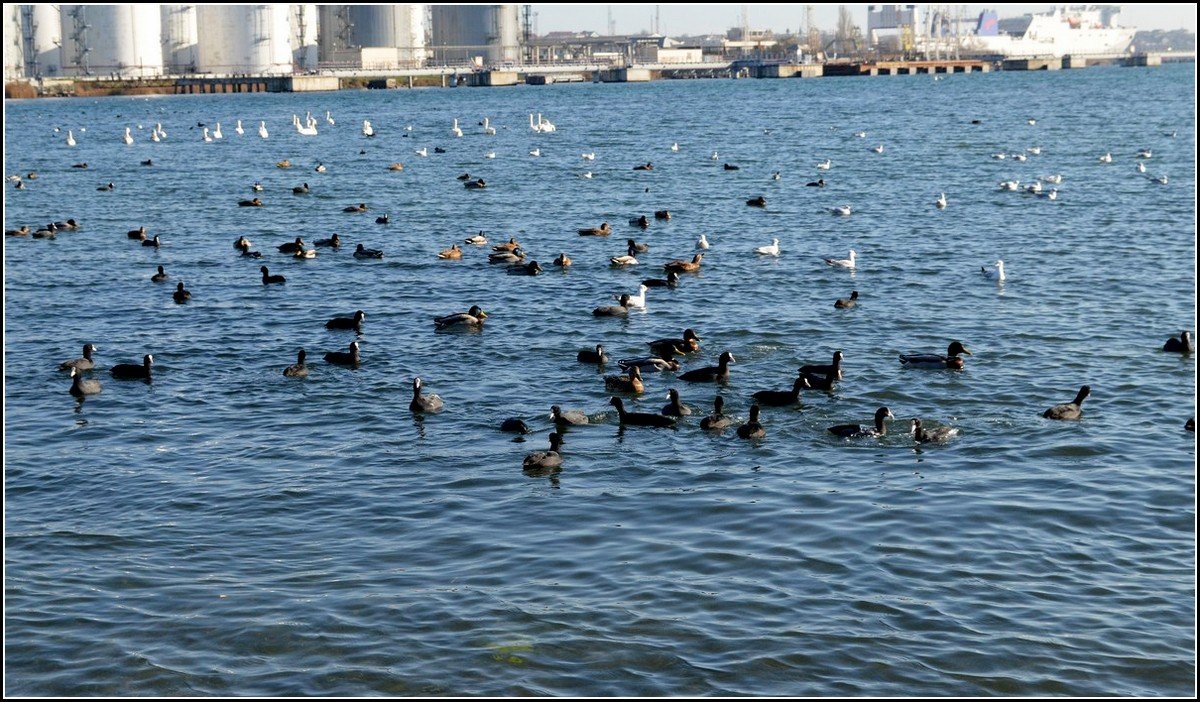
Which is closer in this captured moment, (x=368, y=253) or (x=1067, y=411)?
(x=1067, y=411)

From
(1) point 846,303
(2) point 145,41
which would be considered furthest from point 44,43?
(1) point 846,303

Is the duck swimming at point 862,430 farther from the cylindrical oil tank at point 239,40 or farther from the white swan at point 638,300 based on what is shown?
the cylindrical oil tank at point 239,40

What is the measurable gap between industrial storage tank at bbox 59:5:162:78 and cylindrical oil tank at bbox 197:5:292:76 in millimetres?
6816

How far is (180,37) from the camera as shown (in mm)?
186500

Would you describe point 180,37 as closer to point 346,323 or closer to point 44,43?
point 44,43

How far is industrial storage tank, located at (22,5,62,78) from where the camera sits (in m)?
177

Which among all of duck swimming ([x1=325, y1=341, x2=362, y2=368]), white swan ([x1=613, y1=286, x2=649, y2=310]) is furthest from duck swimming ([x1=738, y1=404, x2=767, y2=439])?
white swan ([x1=613, y1=286, x2=649, y2=310])

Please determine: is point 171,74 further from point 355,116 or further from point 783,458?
point 783,458

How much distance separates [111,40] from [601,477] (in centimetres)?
17117

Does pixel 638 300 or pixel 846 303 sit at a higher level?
pixel 638 300

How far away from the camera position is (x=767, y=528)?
17609mm

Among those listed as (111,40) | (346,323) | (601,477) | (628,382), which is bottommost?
(601,477)

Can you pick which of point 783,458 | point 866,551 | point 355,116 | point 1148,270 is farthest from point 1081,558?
point 355,116

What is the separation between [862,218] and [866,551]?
104 feet
